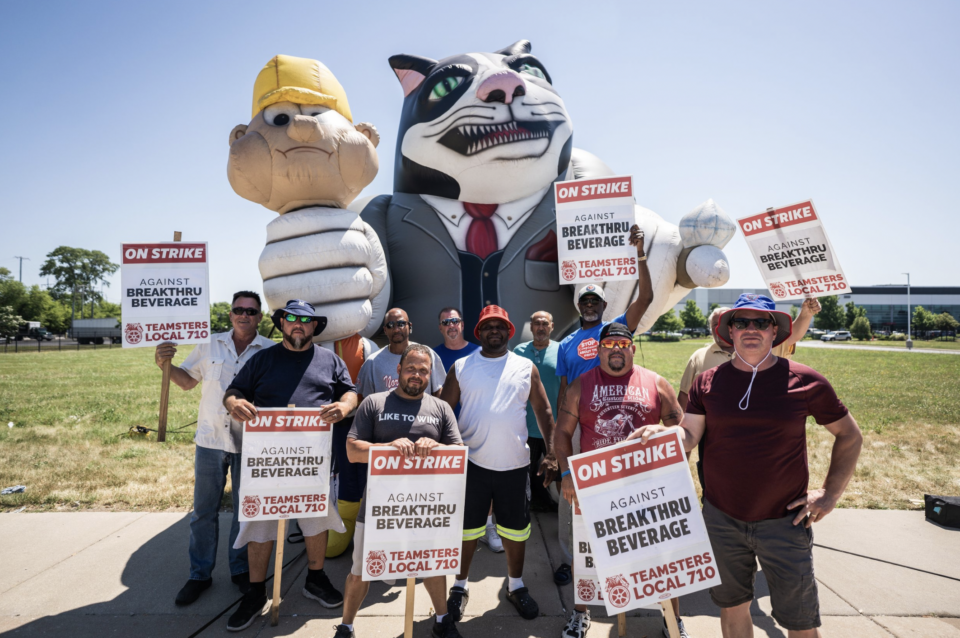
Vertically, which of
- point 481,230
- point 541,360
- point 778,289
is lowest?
point 541,360

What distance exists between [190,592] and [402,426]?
1.98 meters

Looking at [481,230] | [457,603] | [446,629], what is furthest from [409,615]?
[481,230]

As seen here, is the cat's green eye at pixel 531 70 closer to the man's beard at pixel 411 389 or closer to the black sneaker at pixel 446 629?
the man's beard at pixel 411 389

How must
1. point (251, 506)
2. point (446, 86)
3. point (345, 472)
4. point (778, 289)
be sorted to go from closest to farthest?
point (251, 506), point (778, 289), point (345, 472), point (446, 86)

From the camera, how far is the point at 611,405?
275 cm

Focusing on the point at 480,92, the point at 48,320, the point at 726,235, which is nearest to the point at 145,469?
the point at 480,92

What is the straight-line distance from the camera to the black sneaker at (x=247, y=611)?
9.64 feet

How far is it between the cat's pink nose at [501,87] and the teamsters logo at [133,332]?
3.43m

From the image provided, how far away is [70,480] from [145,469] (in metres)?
0.71

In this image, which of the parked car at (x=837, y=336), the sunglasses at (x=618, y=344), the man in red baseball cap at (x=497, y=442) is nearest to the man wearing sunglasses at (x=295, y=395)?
the man in red baseball cap at (x=497, y=442)

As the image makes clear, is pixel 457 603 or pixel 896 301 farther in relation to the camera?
pixel 896 301

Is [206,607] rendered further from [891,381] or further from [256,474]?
[891,381]

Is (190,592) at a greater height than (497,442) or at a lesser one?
lesser

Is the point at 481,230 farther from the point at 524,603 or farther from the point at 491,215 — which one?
the point at 524,603
